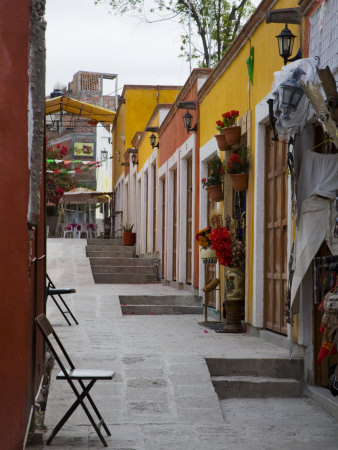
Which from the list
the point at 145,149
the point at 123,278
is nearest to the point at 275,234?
the point at 123,278

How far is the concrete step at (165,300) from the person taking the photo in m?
13.4

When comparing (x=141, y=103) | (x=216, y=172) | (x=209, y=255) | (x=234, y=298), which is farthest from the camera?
(x=141, y=103)

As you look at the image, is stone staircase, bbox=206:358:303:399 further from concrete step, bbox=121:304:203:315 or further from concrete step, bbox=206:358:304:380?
concrete step, bbox=121:304:203:315

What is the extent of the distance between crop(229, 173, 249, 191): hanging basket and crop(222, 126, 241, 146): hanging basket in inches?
27.8

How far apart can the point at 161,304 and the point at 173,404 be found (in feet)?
23.3

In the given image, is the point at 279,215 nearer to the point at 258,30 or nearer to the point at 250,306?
the point at 250,306

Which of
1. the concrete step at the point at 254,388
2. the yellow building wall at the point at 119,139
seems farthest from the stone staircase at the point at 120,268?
the concrete step at the point at 254,388

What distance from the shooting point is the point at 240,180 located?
955cm

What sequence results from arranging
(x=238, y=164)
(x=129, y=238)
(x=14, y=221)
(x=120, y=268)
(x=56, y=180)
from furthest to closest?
(x=56, y=180) → (x=129, y=238) → (x=120, y=268) → (x=238, y=164) → (x=14, y=221)

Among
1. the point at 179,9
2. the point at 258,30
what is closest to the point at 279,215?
the point at 258,30

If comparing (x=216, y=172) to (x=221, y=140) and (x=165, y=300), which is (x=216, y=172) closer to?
(x=221, y=140)

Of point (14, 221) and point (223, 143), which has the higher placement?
point (223, 143)

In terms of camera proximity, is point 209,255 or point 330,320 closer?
point 330,320

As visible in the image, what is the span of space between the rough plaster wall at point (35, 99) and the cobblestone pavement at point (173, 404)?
1.77 metres
